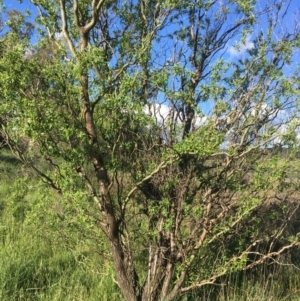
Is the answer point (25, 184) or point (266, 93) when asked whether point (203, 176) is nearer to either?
point (266, 93)

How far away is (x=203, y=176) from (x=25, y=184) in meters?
1.80

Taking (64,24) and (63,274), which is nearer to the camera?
(64,24)

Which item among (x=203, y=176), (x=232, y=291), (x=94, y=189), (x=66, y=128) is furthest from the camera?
(x=232, y=291)

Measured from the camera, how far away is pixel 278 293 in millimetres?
5062

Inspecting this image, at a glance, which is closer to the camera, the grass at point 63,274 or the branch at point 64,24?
the branch at point 64,24

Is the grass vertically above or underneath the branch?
underneath

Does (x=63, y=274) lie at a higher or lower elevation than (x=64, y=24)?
lower

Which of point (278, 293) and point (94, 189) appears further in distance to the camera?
point (278, 293)

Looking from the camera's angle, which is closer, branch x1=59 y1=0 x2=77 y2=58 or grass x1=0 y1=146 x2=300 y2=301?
branch x1=59 y1=0 x2=77 y2=58

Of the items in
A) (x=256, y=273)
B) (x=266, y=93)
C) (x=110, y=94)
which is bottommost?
(x=256, y=273)

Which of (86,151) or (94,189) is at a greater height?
(86,151)

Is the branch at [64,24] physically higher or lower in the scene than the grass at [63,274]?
higher

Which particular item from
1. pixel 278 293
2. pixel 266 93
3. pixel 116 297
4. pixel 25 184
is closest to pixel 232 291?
pixel 278 293

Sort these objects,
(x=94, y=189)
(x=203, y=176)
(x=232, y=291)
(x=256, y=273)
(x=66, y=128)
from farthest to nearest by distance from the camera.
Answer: (x=256, y=273) → (x=232, y=291) → (x=203, y=176) → (x=94, y=189) → (x=66, y=128)
